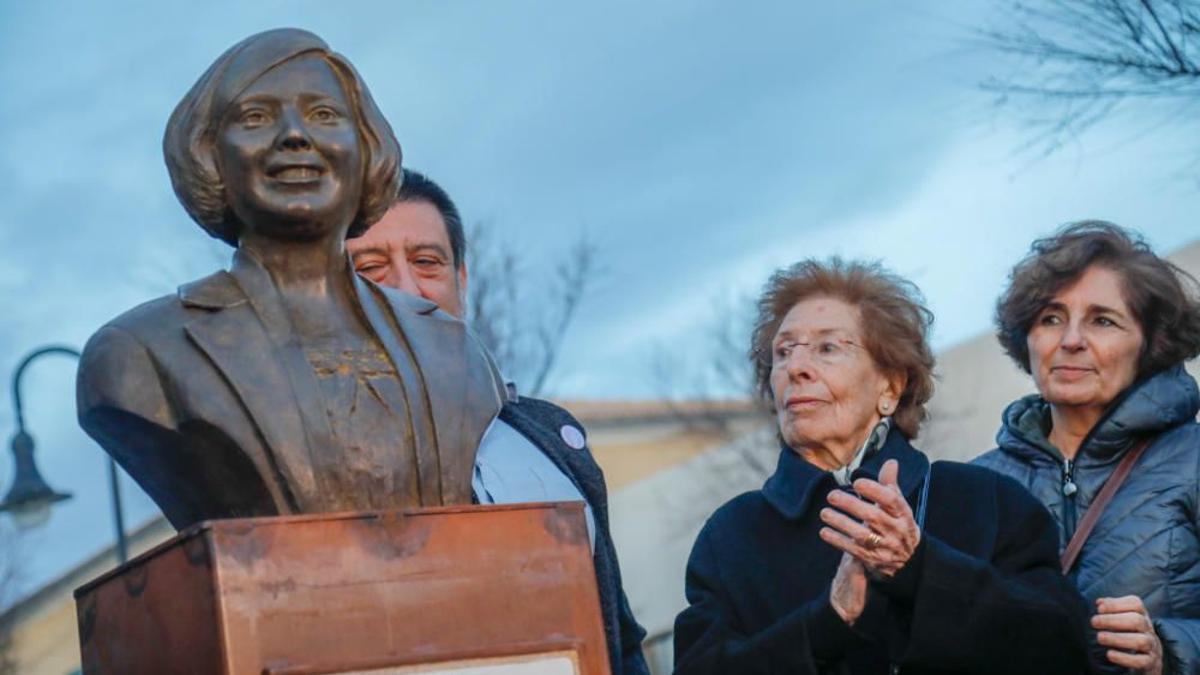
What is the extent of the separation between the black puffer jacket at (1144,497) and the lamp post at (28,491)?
9.25 meters

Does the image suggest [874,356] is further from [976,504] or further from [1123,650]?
[1123,650]

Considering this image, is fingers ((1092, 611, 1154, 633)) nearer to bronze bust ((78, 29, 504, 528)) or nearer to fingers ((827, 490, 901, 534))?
fingers ((827, 490, 901, 534))

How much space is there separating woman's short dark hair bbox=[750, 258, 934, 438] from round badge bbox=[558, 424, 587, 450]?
2.04 ft

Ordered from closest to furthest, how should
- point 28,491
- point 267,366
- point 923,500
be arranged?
point 267,366
point 923,500
point 28,491

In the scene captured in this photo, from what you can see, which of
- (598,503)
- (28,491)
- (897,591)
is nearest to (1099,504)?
(897,591)

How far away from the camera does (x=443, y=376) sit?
479 cm

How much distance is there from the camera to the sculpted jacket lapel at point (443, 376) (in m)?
4.70

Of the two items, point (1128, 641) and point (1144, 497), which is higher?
point (1144, 497)

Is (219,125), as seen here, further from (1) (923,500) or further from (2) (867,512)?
(1) (923,500)

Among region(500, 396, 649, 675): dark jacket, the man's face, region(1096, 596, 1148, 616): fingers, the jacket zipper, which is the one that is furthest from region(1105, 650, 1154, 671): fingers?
the man's face

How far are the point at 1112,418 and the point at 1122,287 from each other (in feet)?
1.38

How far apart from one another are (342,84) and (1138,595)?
97.3 inches

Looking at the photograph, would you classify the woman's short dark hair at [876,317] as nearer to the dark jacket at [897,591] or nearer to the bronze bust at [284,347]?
the dark jacket at [897,591]

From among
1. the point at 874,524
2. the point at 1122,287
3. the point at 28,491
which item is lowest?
the point at 874,524
